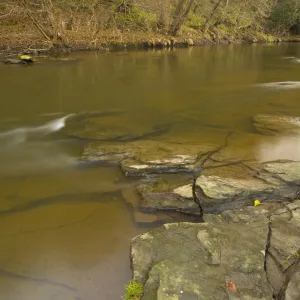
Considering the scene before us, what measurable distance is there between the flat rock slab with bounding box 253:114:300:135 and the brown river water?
1.29 ft

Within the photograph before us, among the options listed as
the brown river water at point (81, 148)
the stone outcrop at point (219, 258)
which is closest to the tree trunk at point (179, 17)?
the brown river water at point (81, 148)

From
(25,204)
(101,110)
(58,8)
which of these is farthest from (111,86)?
(58,8)

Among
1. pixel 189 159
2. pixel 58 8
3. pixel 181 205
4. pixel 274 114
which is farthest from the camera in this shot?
pixel 58 8

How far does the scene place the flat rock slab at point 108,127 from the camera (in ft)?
27.7

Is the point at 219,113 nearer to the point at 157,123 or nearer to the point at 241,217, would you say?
the point at 157,123

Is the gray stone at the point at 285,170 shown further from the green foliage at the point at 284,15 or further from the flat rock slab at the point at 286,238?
the green foliage at the point at 284,15

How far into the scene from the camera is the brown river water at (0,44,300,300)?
4105 millimetres

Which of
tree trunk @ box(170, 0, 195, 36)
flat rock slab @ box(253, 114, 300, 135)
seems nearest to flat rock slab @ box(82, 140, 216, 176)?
flat rock slab @ box(253, 114, 300, 135)

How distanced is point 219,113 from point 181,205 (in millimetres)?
6063

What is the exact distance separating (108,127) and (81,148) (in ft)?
5.32

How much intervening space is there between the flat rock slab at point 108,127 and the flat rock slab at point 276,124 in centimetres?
A: 275

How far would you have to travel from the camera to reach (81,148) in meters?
7.67

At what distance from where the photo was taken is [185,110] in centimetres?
1091

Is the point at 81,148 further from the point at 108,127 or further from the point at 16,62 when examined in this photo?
the point at 16,62
